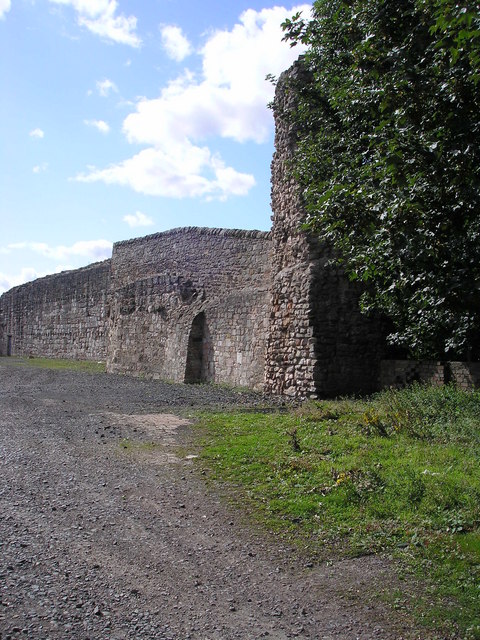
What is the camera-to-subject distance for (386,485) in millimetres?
5066

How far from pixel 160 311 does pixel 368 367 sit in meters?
8.22

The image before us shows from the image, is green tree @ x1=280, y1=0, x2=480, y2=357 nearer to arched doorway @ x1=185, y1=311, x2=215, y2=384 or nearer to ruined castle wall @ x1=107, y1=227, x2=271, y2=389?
ruined castle wall @ x1=107, y1=227, x2=271, y2=389

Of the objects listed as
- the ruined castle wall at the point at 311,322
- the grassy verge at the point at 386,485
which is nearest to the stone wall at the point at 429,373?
the ruined castle wall at the point at 311,322

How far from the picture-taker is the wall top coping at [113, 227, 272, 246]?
54.3ft

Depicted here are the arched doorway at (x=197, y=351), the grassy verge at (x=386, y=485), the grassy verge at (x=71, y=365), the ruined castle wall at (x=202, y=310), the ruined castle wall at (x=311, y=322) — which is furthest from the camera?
the grassy verge at (x=71, y=365)

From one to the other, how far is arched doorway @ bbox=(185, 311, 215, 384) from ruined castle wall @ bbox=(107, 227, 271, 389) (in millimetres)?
42

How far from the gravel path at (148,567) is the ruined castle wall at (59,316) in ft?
67.1

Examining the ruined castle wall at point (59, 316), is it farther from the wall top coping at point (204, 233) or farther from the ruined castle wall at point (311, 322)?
the ruined castle wall at point (311, 322)

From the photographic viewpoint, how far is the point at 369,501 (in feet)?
15.8

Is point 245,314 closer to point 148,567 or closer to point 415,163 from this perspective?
point 415,163

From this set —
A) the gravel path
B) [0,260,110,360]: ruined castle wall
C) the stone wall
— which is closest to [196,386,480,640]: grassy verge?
the gravel path

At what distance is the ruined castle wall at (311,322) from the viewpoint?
11359 mm

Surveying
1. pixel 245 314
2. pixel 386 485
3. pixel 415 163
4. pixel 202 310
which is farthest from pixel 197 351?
pixel 386 485

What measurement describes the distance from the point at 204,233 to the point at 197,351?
15.1 ft
